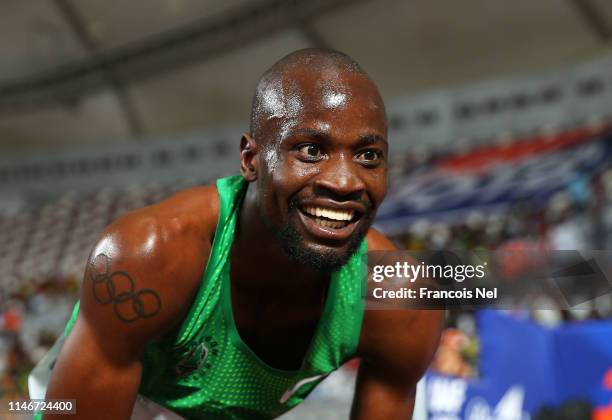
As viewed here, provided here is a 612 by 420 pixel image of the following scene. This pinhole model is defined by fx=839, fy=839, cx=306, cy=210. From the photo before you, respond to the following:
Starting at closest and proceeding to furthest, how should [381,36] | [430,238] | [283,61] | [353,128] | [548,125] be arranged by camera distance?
[353,128], [283,61], [430,238], [548,125], [381,36]

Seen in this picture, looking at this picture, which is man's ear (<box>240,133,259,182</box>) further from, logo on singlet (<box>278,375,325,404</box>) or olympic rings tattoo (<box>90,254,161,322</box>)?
logo on singlet (<box>278,375,325,404</box>)

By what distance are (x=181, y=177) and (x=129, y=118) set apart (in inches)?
62.8

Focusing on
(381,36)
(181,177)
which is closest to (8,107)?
(181,177)

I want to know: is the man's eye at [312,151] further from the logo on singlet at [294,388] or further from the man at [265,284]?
the logo on singlet at [294,388]

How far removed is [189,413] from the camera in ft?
6.64

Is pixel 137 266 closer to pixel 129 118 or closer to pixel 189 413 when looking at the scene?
pixel 189 413

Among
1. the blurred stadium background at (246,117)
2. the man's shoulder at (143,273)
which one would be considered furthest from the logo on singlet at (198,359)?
the blurred stadium background at (246,117)

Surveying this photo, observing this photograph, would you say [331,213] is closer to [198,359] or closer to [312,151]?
[312,151]

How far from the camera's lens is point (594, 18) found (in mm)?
11594

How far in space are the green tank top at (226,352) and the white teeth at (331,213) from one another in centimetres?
28

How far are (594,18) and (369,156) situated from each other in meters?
11.0

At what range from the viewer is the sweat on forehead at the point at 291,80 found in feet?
5.16

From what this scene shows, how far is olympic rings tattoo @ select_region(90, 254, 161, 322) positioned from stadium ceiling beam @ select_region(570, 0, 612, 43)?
36.1ft

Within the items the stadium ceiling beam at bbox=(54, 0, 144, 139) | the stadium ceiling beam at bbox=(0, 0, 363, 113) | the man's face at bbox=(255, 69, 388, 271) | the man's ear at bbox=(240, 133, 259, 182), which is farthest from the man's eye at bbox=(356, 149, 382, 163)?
the stadium ceiling beam at bbox=(54, 0, 144, 139)
